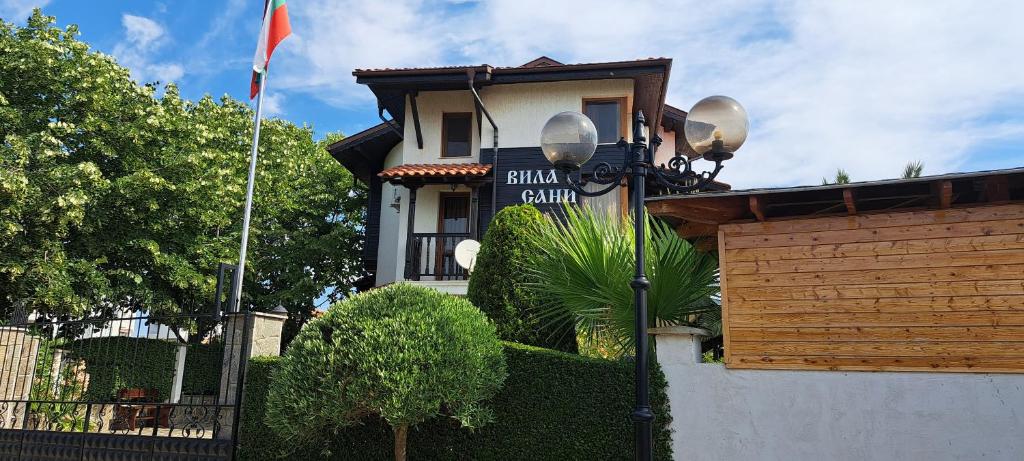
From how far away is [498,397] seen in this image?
7.18 metres

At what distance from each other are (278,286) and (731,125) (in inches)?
747

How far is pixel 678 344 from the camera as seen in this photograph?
676cm

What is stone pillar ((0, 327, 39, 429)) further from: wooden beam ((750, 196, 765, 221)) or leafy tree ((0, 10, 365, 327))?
wooden beam ((750, 196, 765, 221))

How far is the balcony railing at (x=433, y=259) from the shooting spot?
1534 cm

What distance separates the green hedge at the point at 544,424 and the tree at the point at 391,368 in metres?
0.25

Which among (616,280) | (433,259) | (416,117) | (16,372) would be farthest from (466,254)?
(16,372)

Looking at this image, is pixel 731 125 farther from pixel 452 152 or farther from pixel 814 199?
pixel 452 152

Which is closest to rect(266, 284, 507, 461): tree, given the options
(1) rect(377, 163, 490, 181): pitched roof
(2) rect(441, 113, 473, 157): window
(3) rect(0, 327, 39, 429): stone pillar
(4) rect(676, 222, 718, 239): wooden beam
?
(4) rect(676, 222, 718, 239): wooden beam

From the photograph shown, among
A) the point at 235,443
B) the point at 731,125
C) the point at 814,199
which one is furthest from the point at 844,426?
the point at 235,443

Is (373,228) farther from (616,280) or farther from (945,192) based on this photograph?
(945,192)

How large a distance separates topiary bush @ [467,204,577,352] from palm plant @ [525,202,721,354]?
0.24 metres

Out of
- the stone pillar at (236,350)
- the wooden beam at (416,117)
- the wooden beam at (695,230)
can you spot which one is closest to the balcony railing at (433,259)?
the wooden beam at (416,117)

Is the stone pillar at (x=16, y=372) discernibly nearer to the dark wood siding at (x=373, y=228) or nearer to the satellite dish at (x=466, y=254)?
the satellite dish at (x=466, y=254)

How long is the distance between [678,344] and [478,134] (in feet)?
36.2
